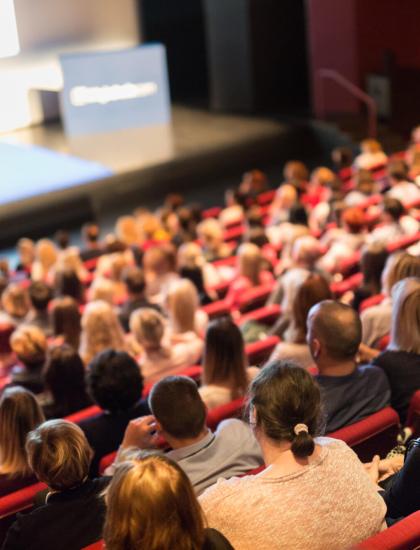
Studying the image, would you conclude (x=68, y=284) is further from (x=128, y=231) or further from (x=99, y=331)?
(x=128, y=231)

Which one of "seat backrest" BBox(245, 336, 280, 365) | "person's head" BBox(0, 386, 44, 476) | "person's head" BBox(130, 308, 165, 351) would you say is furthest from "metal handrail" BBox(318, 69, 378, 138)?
"person's head" BBox(0, 386, 44, 476)

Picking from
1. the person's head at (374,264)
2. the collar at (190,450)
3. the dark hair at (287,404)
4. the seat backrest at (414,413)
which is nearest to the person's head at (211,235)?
the person's head at (374,264)

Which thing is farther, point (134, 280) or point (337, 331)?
point (134, 280)

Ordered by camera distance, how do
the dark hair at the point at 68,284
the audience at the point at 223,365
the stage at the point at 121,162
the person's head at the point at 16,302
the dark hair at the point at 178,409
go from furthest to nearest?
the stage at the point at 121,162
the dark hair at the point at 68,284
the person's head at the point at 16,302
the audience at the point at 223,365
the dark hair at the point at 178,409

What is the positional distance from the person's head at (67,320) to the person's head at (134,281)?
477mm

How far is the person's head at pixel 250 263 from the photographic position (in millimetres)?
5219

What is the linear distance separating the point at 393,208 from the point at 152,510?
4194 millimetres

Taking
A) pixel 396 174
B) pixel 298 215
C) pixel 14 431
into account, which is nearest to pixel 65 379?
pixel 14 431

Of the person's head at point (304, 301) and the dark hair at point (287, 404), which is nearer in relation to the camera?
the dark hair at point (287, 404)

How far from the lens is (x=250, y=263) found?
5.23 m

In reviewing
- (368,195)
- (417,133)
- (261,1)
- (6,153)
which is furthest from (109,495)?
(261,1)

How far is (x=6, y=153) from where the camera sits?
10.7 m

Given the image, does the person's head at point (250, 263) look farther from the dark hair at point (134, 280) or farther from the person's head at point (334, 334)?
the person's head at point (334, 334)

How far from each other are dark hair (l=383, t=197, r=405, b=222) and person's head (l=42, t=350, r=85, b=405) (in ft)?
9.19
